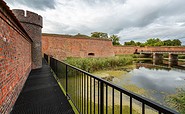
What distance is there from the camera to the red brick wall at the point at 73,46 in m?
14.3

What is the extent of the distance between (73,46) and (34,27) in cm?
1051

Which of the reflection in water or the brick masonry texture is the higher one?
the brick masonry texture

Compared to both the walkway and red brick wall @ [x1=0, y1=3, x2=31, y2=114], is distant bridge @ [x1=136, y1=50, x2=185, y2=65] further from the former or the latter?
red brick wall @ [x1=0, y1=3, x2=31, y2=114]

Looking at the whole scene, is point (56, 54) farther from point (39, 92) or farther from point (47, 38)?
point (39, 92)

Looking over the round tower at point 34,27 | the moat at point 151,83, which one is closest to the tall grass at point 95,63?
the moat at point 151,83

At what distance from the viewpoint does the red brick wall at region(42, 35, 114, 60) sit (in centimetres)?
1434

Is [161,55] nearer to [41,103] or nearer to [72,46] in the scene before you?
[72,46]

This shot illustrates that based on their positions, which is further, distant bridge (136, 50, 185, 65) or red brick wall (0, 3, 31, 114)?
distant bridge (136, 50, 185, 65)

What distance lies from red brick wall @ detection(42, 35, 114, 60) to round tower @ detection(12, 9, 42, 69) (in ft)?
26.1

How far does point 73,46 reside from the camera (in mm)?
16562

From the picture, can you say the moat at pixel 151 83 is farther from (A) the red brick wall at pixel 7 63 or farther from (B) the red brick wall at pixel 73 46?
(B) the red brick wall at pixel 73 46

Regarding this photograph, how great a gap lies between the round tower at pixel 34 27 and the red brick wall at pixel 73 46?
7.95m

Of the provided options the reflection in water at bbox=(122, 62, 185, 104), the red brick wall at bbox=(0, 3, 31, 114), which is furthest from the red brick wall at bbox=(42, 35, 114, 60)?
the red brick wall at bbox=(0, 3, 31, 114)

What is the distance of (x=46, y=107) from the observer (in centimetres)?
215
